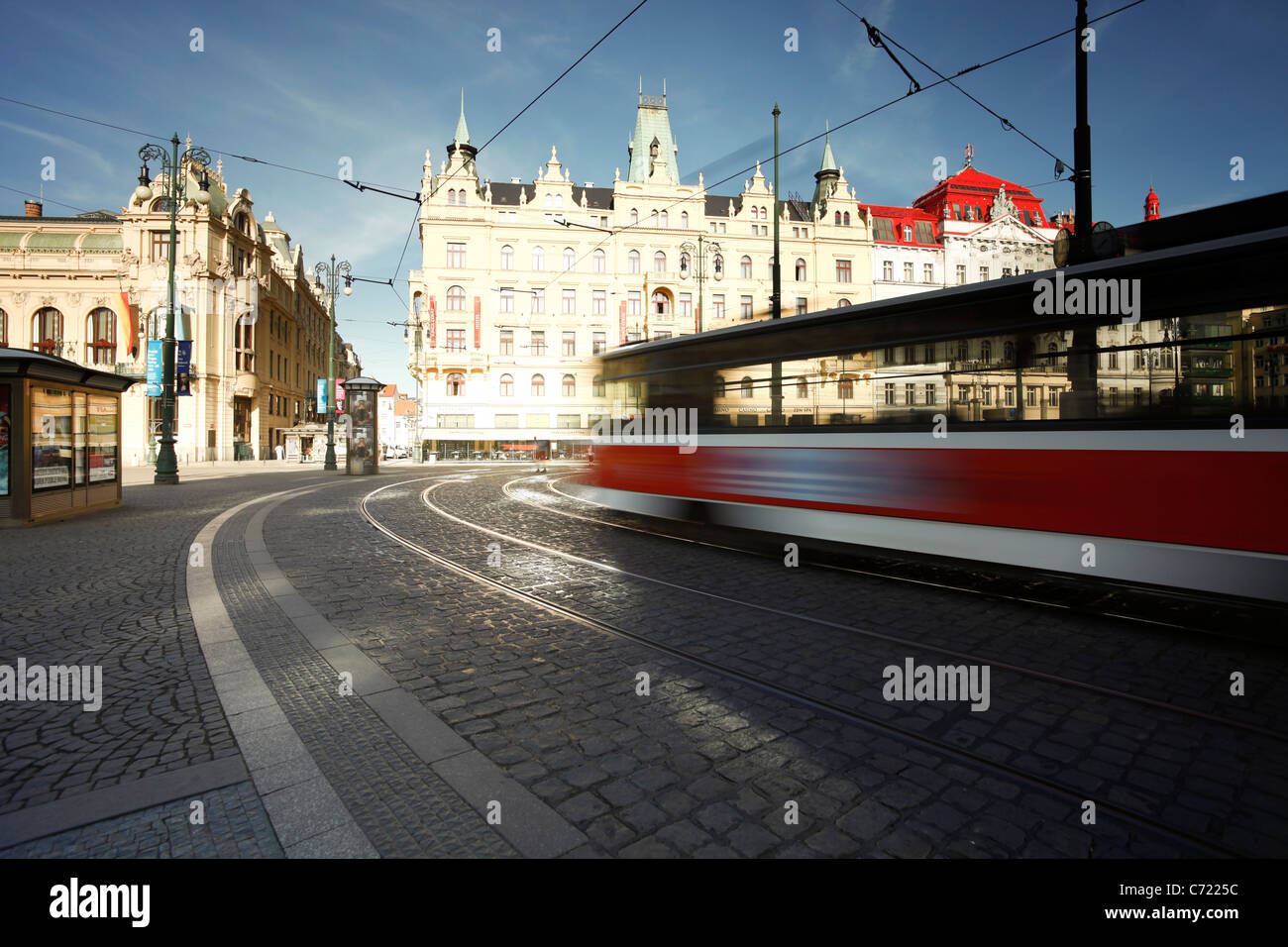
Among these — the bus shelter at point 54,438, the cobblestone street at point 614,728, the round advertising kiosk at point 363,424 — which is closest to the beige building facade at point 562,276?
the round advertising kiosk at point 363,424

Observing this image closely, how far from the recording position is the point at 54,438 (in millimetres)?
10914

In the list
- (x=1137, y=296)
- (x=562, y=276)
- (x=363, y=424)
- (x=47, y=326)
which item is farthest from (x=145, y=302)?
(x=1137, y=296)

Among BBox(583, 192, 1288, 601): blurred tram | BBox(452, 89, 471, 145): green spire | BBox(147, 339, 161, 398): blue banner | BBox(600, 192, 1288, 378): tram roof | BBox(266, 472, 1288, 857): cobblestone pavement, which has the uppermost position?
BBox(452, 89, 471, 145): green spire

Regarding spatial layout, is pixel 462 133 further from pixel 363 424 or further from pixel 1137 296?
pixel 1137 296

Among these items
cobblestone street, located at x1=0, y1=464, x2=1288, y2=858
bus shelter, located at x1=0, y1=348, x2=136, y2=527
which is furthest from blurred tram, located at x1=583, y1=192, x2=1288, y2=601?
bus shelter, located at x1=0, y1=348, x2=136, y2=527

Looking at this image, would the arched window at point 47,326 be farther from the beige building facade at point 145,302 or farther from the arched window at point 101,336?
the arched window at point 101,336

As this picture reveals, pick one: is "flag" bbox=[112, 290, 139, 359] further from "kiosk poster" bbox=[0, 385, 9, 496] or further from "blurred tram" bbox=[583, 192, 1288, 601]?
"blurred tram" bbox=[583, 192, 1288, 601]

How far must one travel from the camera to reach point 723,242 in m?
50.9

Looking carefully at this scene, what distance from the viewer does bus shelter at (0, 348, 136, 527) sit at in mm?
9984

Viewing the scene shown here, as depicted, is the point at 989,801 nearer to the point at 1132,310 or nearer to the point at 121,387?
the point at 1132,310

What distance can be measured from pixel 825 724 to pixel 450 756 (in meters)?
1.86

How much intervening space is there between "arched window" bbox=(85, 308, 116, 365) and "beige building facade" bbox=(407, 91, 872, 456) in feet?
58.7

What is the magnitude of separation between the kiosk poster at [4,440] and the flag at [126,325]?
106 ft

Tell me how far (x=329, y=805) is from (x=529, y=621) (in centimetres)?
270
